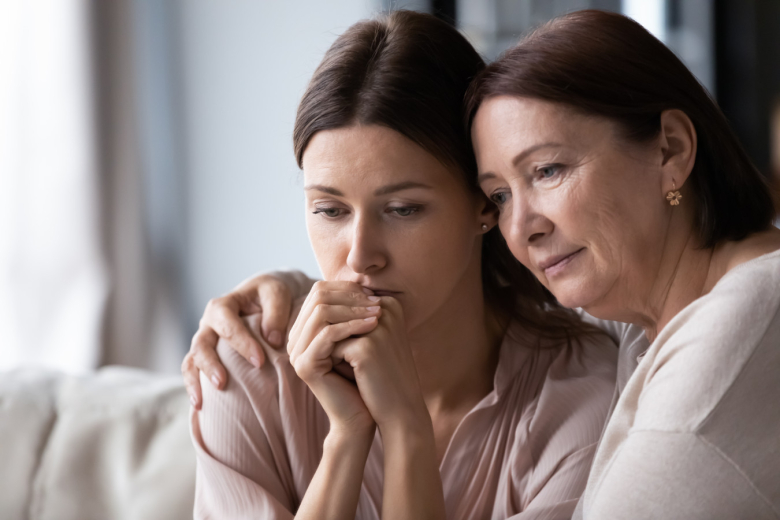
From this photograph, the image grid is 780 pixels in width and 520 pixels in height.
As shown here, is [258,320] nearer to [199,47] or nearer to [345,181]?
[345,181]

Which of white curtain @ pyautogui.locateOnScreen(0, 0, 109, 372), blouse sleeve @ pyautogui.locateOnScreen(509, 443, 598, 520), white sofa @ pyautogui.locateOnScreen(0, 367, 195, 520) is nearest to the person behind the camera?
blouse sleeve @ pyautogui.locateOnScreen(509, 443, 598, 520)

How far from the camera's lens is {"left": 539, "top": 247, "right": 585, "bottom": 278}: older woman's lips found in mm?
1140

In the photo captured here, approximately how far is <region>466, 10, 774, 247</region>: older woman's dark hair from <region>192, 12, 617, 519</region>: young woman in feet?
0.63

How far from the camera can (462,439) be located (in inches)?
56.1

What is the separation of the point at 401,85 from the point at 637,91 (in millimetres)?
400

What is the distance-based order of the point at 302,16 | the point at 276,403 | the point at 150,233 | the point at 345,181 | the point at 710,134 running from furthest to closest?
the point at 302,16, the point at 150,233, the point at 276,403, the point at 345,181, the point at 710,134

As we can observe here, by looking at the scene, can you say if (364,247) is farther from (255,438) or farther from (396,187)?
(255,438)

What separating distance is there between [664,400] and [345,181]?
1.99 ft

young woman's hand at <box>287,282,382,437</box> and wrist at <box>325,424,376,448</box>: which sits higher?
young woman's hand at <box>287,282,382,437</box>

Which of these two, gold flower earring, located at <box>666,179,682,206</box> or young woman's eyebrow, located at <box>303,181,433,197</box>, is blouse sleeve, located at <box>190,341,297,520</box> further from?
gold flower earring, located at <box>666,179,682,206</box>

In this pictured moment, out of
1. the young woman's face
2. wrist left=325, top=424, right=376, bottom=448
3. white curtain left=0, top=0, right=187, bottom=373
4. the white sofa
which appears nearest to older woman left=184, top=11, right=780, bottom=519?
the young woman's face

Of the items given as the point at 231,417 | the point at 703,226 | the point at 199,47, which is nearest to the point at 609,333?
the point at 703,226

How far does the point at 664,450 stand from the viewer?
906 mm

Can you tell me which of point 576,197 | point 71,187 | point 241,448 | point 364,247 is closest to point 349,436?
point 241,448
